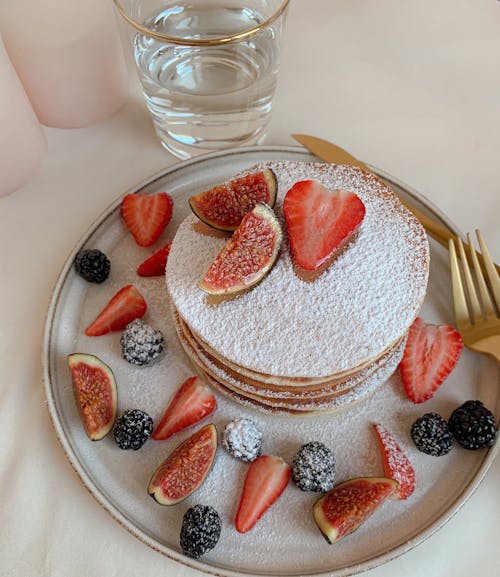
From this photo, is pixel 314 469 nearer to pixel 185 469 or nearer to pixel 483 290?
pixel 185 469

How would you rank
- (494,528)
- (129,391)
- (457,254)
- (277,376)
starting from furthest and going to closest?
(457,254) < (129,391) < (494,528) < (277,376)

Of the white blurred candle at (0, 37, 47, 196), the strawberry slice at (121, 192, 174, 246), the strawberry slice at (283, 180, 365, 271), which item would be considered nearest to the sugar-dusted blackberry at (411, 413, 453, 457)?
the strawberry slice at (283, 180, 365, 271)

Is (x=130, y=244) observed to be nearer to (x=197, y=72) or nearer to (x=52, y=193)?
(x=52, y=193)

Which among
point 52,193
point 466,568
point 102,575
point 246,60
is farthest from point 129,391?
point 246,60

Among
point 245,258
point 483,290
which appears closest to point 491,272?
point 483,290

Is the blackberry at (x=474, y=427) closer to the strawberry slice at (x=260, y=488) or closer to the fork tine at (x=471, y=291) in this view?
the fork tine at (x=471, y=291)

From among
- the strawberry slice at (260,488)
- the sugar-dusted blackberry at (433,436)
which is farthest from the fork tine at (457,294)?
the strawberry slice at (260,488)

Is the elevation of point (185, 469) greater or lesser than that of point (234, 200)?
lesser
